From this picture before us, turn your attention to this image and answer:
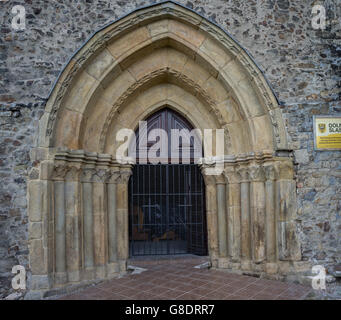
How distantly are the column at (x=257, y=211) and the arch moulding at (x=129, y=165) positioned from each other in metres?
0.02

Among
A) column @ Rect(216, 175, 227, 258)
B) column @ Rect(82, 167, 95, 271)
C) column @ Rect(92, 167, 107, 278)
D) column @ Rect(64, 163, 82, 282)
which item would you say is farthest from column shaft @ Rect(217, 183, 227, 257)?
column @ Rect(64, 163, 82, 282)

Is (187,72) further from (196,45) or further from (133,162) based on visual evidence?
(133,162)

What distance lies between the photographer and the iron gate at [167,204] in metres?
5.85

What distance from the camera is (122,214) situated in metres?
5.36

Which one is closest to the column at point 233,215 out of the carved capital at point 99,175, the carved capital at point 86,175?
the carved capital at point 99,175

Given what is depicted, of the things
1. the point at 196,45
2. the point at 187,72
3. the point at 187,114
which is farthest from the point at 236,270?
the point at 196,45

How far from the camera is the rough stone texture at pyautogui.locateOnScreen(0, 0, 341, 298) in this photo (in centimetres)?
445

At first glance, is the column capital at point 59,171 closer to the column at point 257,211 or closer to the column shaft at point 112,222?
the column shaft at point 112,222

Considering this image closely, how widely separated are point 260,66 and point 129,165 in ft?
9.66

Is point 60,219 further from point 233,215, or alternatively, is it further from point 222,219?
point 233,215

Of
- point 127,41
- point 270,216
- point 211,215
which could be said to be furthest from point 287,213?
point 127,41

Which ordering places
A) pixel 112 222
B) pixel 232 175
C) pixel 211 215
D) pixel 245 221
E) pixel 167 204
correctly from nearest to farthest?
pixel 245 221 < pixel 112 222 < pixel 232 175 < pixel 211 215 < pixel 167 204

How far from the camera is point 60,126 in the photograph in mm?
4684

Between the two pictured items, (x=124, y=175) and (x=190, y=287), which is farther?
(x=124, y=175)
